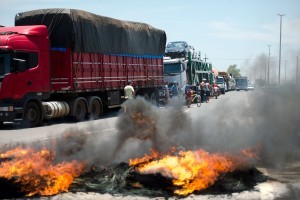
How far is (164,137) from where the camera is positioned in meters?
8.27

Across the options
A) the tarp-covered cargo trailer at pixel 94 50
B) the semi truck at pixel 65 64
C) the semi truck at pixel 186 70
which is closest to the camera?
the semi truck at pixel 65 64

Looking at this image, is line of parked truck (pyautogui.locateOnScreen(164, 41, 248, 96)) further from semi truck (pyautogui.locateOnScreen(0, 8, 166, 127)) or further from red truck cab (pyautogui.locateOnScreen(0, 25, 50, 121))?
red truck cab (pyautogui.locateOnScreen(0, 25, 50, 121))

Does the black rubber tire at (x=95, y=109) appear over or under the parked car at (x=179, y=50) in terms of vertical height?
under

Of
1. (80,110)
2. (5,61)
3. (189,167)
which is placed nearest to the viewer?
(189,167)

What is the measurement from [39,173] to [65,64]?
476 inches

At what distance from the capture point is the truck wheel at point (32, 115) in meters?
16.3

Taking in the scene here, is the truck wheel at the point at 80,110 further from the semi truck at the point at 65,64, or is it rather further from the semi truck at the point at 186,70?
the semi truck at the point at 186,70

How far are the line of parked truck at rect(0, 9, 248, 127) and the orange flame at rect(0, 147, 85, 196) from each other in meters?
9.04

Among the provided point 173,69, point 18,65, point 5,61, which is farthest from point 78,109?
point 173,69

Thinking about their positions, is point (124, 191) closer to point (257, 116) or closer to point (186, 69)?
point (257, 116)

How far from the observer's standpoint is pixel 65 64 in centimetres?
1823

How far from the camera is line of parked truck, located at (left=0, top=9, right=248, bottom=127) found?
15758 millimetres

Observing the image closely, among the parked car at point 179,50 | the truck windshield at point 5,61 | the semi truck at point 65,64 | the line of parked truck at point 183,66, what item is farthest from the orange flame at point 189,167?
the parked car at point 179,50

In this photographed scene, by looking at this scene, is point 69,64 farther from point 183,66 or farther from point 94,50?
point 183,66
